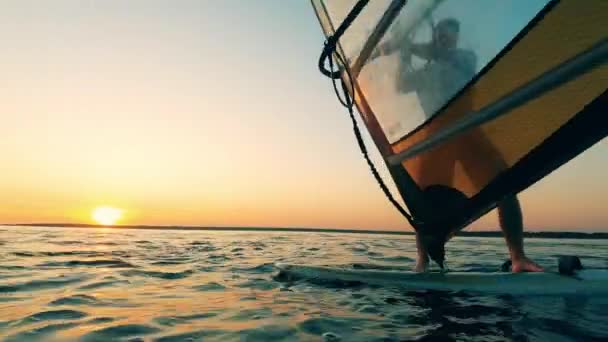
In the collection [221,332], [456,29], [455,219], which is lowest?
[221,332]

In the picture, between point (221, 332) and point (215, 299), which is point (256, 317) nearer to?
point (221, 332)

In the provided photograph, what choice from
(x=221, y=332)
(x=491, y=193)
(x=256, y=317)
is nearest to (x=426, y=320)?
(x=491, y=193)

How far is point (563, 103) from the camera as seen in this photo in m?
2.28

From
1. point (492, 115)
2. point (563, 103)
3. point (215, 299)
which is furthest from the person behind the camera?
point (215, 299)

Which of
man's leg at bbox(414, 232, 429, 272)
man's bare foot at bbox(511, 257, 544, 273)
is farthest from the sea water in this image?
man's leg at bbox(414, 232, 429, 272)

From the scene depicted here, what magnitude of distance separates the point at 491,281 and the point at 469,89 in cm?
263

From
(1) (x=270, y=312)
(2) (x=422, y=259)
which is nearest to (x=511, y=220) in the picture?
(2) (x=422, y=259)

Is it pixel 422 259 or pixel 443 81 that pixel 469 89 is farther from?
pixel 422 259

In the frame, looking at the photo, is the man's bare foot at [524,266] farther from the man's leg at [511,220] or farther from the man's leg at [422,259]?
the man's leg at [422,259]

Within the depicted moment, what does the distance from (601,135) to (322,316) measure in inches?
95.0

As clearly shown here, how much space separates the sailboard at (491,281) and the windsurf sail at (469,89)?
4.61 ft

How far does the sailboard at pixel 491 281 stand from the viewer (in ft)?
14.0

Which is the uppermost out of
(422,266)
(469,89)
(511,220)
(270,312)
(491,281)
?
(469,89)

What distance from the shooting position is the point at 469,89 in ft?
8.98
